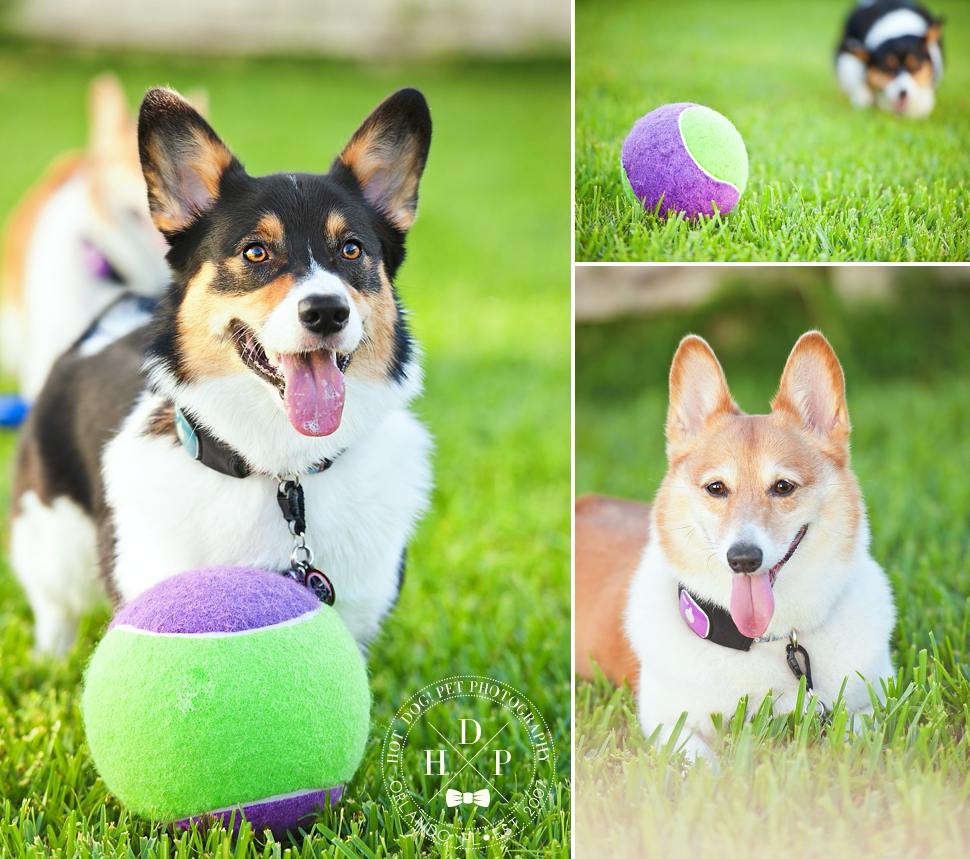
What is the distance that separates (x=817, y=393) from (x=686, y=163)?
1.72 feet

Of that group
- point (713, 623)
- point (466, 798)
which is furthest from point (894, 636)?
point (466, 798)

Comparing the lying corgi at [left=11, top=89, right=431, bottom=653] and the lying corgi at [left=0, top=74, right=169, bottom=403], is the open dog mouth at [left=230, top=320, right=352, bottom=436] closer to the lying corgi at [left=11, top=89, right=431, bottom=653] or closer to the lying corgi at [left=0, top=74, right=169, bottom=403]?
the lying corgi at [left=11, top=89, right=431, bottom=653]

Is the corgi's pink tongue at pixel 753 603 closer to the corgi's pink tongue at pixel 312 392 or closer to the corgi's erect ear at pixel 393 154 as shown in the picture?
the corgi's pink tongue at pixel 312 392

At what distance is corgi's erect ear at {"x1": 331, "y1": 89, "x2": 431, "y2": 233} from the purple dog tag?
1.05m

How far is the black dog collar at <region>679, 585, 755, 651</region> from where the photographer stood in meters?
1.91

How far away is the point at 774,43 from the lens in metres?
2.97

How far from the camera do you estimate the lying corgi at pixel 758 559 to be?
1.83 m

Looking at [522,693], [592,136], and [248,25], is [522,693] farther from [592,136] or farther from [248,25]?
[248,25]

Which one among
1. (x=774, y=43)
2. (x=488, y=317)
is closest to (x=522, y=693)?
(x=774, y=43)

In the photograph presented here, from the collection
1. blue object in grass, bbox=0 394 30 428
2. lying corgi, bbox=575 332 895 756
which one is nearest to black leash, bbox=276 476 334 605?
lying corgi, bbox=575 332 895 756

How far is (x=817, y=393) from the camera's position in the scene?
1.87 meters

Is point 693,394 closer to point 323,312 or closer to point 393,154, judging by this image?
point 323,312

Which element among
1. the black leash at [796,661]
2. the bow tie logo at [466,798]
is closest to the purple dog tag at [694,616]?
the black leash at [796,661]

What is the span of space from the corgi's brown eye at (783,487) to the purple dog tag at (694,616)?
11.3 inches
